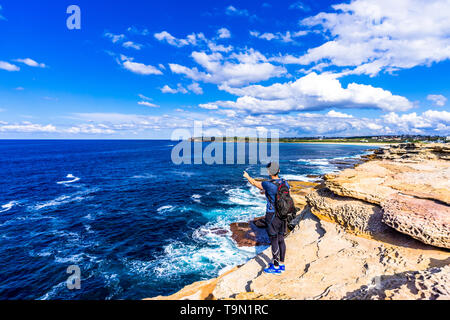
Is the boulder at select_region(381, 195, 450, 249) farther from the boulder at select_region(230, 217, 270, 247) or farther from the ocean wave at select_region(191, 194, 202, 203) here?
the ocean wave at select_region(191, 194, 202, 203)

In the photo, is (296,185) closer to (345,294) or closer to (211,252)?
(211,252)

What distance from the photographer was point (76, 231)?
2112 cm

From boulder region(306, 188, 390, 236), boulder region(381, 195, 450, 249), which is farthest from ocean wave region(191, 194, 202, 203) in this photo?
boulder region(381, 195, 450, 249)

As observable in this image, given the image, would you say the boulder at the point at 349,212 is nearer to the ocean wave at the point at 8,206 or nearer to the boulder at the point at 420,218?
the boulder at the point at 420,218

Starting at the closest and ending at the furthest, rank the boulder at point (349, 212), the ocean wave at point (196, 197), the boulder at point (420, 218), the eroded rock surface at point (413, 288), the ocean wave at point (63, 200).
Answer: the eroded rock surface at point (413, 288) < the boulder at point (420, 218) < the boulder at point (349, 212) < the ocean wave at point (63, 200) < the ocean wave at point (196, 197)

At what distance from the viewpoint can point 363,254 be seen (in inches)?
354

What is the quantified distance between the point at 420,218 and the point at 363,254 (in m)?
3.09

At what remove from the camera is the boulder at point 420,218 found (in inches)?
322

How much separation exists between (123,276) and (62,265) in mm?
5686

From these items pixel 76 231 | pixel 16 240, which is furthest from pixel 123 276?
pixel 16 240

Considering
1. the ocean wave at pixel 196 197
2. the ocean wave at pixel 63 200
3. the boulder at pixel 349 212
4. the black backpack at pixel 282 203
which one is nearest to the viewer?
the black backpack at pixel 282 203

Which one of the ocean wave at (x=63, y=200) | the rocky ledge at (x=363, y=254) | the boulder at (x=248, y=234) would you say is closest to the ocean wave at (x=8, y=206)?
the ocean wave at (x=63, y=200)

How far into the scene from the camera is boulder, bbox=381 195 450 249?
8.19 m
